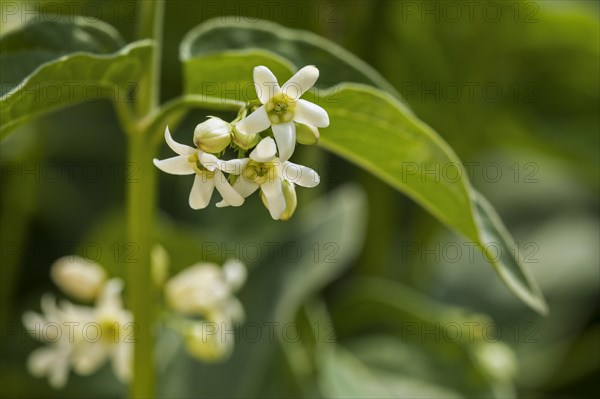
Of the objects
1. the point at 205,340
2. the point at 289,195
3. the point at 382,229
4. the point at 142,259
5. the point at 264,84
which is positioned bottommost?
the point at 382,229

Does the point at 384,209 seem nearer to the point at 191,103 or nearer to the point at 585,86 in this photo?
the point at 585,86

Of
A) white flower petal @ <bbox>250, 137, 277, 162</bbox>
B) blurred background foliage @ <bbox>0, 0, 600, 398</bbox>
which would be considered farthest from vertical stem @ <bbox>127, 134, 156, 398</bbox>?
blurred background foliage @ <bbox>0, 0, 600, 398</bbox>

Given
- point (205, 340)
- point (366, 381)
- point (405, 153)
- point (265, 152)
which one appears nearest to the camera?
point (265, 152)

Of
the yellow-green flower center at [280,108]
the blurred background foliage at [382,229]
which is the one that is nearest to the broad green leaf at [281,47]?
the yellow-green flower center at [280,108]

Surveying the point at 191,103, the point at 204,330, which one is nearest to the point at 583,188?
the point at 204,330

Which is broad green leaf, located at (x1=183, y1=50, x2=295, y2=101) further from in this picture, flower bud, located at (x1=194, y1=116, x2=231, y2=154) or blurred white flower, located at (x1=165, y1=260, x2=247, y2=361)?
blurred white flower, located at (x1=165, y1=260, x2=247, y2=361)

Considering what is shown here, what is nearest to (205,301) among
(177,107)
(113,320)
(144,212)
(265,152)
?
(113,320)

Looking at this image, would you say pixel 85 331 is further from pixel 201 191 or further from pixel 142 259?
pixel 201 191
